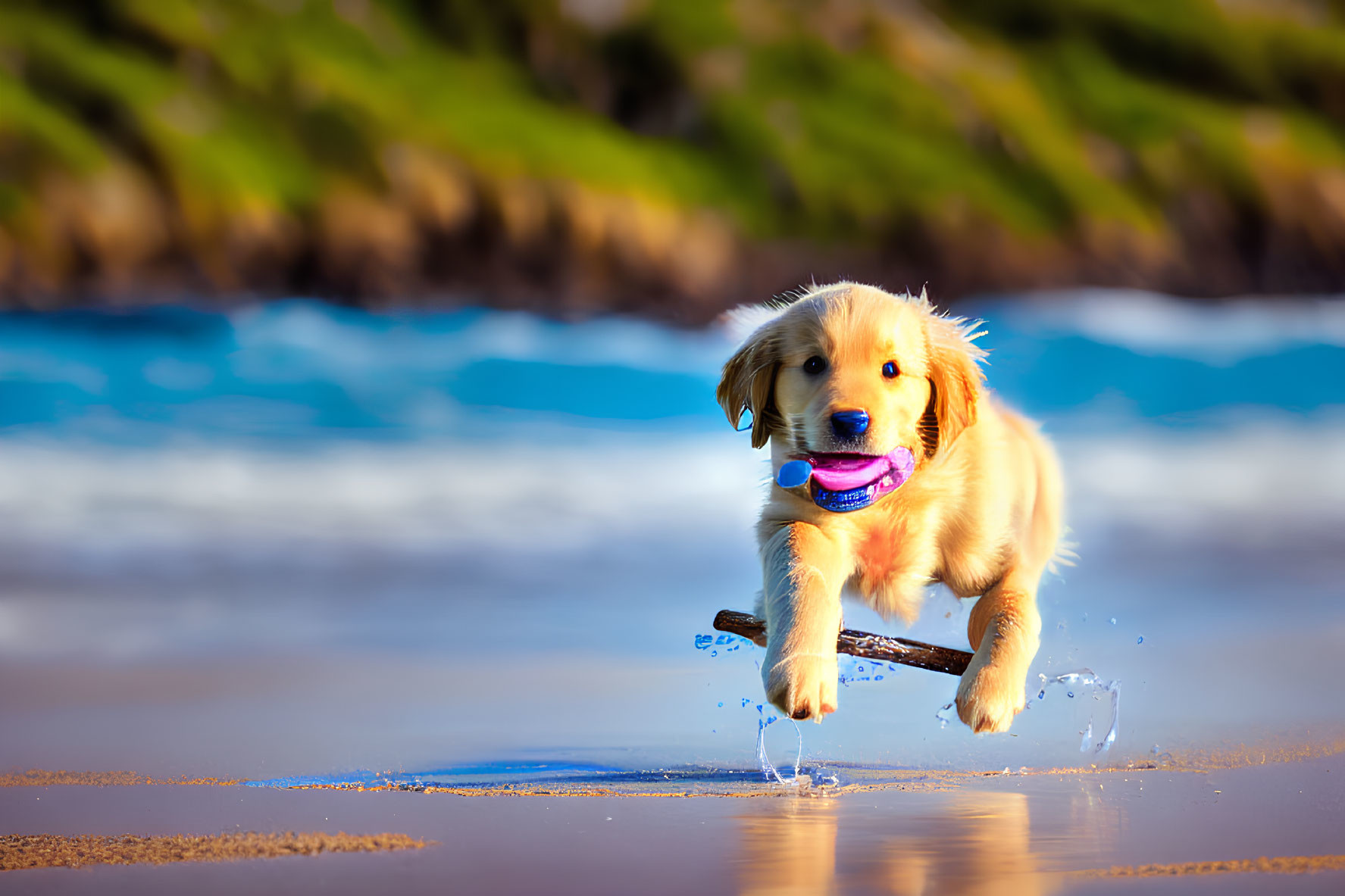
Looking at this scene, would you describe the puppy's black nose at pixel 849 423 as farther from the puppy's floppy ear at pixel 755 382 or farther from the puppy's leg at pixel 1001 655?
the puppy's leg at pixel 1001 655

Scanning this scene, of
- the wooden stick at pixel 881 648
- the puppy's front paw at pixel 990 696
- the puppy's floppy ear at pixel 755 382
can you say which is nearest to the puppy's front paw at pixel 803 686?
the wooden stick at pixel 881 648

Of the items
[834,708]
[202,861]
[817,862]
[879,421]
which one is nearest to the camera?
[834,708]

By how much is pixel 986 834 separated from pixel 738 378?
6.69 feet

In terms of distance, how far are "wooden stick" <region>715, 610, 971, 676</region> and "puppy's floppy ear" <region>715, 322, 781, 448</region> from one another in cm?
60

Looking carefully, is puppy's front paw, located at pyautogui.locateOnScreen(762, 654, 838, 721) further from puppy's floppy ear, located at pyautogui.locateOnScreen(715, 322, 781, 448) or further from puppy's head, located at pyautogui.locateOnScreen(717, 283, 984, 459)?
puppy's floppy ear, located at pyautogui.locateOnScreen(715, 322, 781, 448)

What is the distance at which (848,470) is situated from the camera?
368 cm

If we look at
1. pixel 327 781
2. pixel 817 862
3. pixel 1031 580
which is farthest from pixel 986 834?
pixel 327 781

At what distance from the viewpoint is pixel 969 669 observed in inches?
148

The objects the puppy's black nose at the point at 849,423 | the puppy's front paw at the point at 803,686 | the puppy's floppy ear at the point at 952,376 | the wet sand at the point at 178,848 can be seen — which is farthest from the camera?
the wet sand at the point at 178,848

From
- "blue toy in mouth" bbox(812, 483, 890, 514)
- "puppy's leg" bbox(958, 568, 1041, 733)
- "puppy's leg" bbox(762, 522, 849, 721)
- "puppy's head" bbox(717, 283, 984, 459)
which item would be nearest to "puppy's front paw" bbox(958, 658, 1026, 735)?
"puppy's leg" bbox(958, 568, 1041, 733)

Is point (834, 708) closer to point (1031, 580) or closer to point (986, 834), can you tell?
point (1031, 580)

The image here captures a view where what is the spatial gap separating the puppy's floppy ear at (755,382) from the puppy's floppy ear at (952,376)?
0.47 m

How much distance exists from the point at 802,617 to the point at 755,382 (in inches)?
30.5

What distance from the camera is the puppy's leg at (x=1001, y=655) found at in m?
3.65
